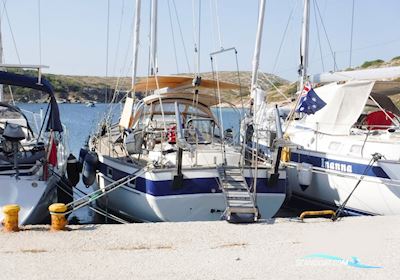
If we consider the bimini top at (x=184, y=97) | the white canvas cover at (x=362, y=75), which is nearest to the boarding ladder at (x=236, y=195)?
the bimini top at (x=184, y=97)

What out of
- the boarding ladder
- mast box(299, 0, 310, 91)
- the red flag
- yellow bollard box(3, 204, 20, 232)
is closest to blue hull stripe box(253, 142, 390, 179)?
the boarding ladder

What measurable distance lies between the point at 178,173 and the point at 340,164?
15.3 feet

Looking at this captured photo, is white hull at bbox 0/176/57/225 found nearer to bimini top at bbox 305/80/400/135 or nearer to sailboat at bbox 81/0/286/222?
sailboat at bbox 81/0/286/222

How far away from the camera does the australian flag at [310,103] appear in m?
14.3

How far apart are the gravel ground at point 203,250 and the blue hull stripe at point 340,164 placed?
249 centimetres

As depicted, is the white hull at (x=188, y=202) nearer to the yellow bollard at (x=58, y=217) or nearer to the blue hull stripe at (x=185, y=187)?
the blue hull stripe at (x=185, y=187)

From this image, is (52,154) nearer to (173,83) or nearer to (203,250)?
(173,83)

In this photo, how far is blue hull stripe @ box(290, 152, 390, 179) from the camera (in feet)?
37.7

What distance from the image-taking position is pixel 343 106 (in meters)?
13.6

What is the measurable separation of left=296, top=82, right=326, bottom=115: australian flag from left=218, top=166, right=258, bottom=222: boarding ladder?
Answer: 4.60m

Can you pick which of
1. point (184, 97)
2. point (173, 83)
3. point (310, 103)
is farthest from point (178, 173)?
point (310, 103)

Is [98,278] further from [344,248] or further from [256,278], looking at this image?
[344,248]

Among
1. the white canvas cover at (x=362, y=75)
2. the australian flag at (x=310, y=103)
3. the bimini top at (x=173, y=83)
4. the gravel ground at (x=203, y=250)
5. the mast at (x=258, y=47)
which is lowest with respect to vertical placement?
the gravel ground at (x=203, y=250)

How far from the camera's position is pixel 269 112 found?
693 inches
